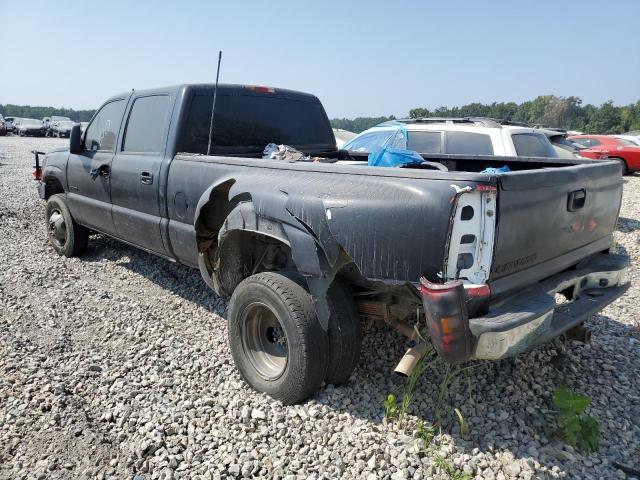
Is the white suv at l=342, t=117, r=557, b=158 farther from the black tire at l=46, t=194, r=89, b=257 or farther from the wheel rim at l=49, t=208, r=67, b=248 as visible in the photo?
the wheel rim at l=49, t=208, r=67, b=248

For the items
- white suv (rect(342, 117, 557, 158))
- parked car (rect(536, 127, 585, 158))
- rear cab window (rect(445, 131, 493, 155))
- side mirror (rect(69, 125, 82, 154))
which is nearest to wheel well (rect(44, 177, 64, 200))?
side mirror (rect(69, 125, 82, 154))

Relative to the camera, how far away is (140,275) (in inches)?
223

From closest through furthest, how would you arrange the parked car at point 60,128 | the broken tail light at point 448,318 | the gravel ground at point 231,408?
1. the broken tail light at point 448,318
2. the gravel ground at point 231,408
3. the parked car at point 60,128

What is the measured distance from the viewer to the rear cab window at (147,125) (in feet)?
14.6

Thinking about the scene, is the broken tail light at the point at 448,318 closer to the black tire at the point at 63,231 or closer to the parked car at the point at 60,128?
the black tire at the point at 63,231

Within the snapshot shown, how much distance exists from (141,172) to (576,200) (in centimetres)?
346

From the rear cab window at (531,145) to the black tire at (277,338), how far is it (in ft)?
16.3

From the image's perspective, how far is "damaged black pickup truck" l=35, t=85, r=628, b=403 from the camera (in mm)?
2438

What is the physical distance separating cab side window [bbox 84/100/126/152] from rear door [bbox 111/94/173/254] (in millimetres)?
260

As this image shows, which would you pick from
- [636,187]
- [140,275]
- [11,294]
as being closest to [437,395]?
[140,275]

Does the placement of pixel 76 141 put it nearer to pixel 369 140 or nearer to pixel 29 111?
pixel 369 140

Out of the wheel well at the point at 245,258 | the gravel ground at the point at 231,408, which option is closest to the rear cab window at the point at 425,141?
the gravel ground at the point at 231,408

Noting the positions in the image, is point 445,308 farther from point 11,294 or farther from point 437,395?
point 11,294

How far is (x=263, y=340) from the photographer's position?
345 centimetres
